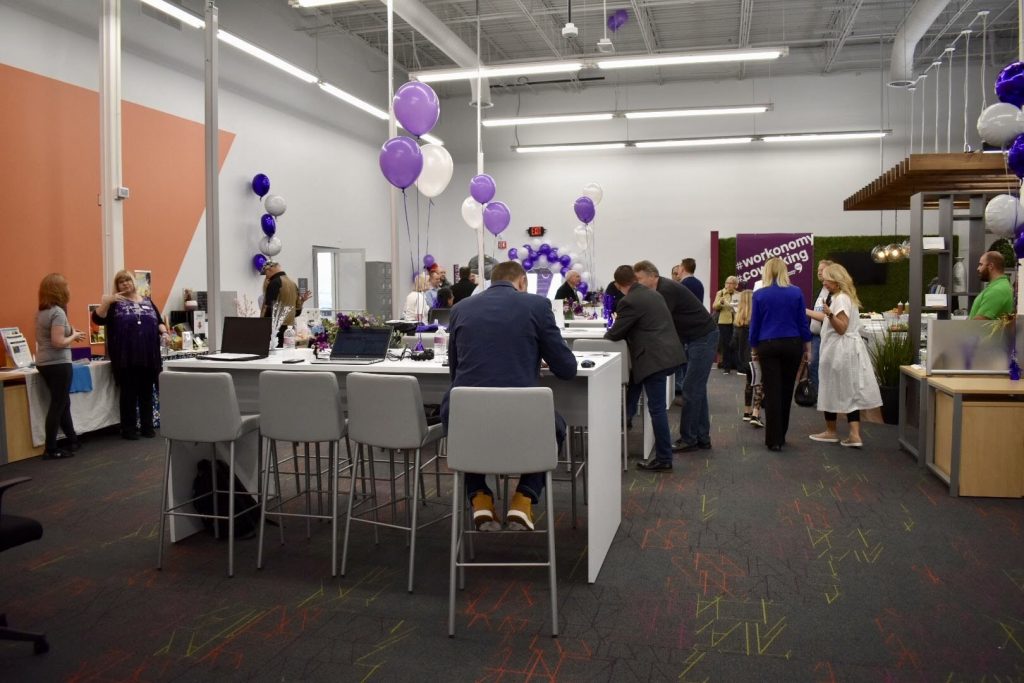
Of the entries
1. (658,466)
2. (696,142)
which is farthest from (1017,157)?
(696,142)

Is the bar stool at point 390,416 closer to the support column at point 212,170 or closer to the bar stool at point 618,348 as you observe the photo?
the support column at point 212,170

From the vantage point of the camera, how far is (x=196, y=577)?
341 centimetres

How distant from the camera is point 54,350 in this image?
5781 mm

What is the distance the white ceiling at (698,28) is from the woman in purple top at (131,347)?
5.43 meters

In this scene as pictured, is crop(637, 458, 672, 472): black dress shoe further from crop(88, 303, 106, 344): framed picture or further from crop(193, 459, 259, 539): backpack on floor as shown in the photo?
crop(88, 303, 106, 344): framed picture

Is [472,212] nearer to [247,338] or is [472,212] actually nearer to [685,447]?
[685,447]

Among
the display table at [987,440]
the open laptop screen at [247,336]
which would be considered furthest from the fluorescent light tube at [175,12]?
the display table at [987,440]

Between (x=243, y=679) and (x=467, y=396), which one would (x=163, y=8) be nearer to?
(x=467, y=396)

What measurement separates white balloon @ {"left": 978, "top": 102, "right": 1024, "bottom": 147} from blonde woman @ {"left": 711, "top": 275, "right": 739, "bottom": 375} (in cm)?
615

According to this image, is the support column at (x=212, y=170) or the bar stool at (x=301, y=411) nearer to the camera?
the bar stool at (x=301, y=411)

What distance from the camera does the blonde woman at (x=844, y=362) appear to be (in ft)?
19.1

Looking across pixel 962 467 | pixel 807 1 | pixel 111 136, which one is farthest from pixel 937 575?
pixel 807 1

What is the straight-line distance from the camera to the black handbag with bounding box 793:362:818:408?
775cm

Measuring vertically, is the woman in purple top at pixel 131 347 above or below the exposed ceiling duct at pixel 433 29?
below
